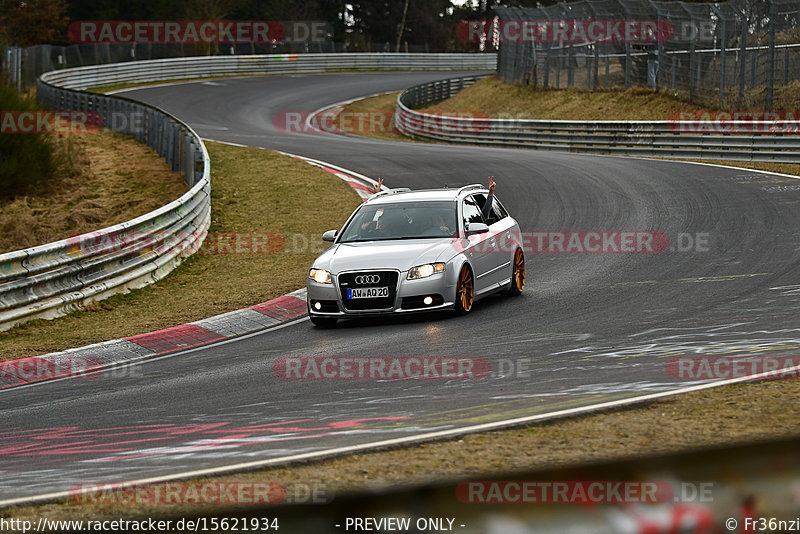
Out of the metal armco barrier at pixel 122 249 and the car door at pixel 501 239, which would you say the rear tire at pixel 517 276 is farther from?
the metal armco barrier at pixel 122 249

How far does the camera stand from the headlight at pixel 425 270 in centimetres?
1171

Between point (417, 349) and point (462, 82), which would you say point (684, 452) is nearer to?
point (417, 349)

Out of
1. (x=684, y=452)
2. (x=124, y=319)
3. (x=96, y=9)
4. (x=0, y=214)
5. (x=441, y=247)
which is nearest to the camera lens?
(x=684, y=452)

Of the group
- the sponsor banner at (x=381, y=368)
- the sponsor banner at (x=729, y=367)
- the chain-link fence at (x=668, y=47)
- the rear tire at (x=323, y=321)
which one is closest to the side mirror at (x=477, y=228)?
the rear tire at (x=323, y=321)

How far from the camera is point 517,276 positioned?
1338 cm

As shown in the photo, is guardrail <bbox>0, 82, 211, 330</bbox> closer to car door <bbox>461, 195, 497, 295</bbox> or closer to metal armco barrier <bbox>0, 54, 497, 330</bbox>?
metal armco barrier <bbox>0, 54, 497, 330</bbox>

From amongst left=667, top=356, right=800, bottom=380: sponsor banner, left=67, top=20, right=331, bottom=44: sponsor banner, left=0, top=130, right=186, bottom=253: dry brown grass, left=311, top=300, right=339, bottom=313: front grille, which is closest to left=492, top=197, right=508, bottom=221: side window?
left=311, top=300, right=339, bottom=313: front grille

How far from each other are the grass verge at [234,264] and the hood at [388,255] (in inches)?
77.1

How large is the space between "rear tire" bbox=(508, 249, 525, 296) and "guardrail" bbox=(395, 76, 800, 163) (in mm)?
13732

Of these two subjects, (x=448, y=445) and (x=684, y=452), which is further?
(x=448, y=445)

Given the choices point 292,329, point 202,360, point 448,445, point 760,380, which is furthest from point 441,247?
point 448,445

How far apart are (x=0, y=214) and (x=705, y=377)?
65.7 feet

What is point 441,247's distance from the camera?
1213 centimetres

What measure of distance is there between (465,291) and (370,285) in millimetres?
1155
